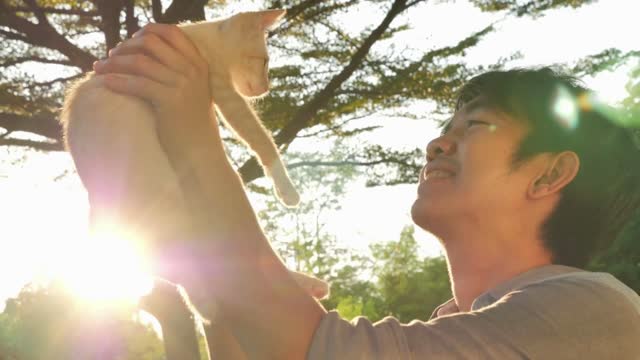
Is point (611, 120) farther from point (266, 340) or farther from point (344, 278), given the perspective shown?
point (344, 278)

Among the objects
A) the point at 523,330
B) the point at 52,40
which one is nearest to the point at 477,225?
the point at 523,330

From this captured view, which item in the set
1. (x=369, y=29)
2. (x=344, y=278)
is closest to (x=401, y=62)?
(x=369, y=29)

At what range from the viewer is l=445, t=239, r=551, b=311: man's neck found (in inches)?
52.1

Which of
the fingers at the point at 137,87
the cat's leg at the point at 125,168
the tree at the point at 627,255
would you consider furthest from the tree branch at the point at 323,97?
the fingers at the point at 137,87

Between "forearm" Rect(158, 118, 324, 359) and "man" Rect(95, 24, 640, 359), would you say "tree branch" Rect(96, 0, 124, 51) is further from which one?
"forearm" Rect(158, 118, 324, 359)

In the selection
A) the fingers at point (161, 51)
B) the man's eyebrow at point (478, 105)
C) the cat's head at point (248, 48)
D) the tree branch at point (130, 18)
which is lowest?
the man's eyebrow at point (478, 105)

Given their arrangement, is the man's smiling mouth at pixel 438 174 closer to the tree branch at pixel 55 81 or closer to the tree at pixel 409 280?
the tree branch at pixel 55 81

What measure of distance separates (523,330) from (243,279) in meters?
0.35

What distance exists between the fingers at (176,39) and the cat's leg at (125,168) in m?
0.10

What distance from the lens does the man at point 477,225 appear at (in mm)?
814

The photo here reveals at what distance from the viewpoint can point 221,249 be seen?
2.68 feet

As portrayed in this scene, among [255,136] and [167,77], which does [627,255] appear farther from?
[167,77]

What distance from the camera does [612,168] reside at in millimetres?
1416

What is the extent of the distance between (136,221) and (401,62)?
6.06 meters
